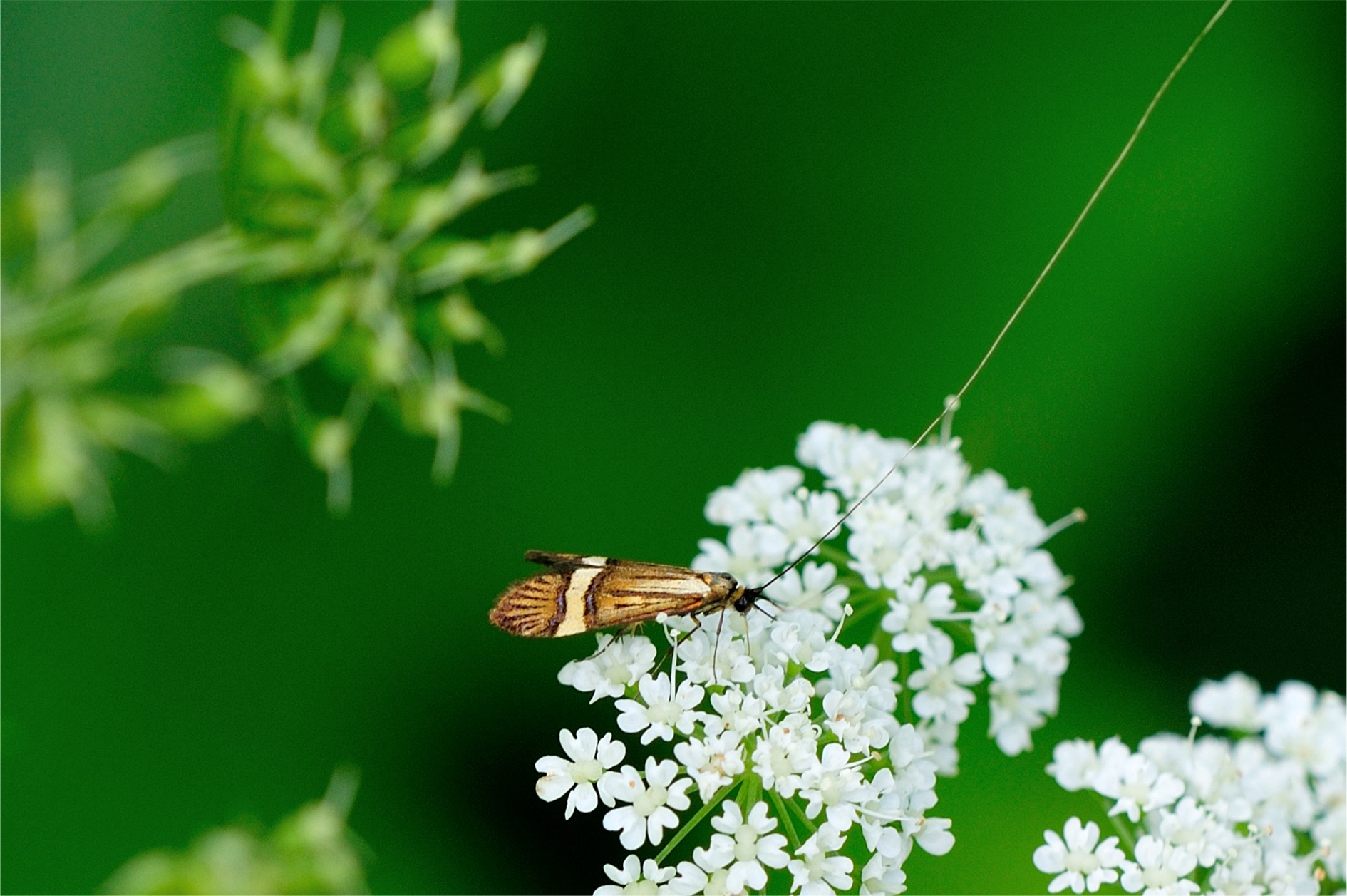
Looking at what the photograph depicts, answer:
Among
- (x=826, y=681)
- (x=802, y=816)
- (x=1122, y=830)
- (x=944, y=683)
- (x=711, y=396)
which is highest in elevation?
(x=711, y=396)

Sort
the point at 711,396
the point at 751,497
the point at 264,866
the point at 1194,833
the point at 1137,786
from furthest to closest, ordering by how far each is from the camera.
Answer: the point at 711,396 < the point at 751,497 < the point at 1137,786 < the point at 1194,833 < the point at 264,866

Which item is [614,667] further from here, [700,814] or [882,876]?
[882,876]

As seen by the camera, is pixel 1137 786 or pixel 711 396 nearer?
pixel 1137 786

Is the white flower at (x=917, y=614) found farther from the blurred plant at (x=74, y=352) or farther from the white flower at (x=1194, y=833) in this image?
the blurred plant at (x=74, y=352)

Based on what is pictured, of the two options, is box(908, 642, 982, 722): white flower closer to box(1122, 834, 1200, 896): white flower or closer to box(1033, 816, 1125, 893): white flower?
box(1033, 816, 1125, 893): white flower

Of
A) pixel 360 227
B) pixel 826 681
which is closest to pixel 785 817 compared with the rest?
pixel 826 681

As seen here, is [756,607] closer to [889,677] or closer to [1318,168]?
[889,677]
